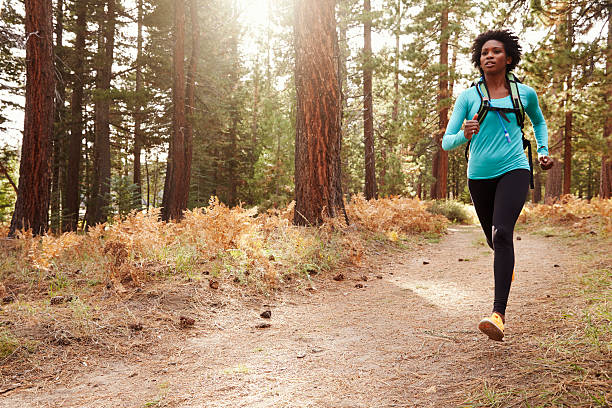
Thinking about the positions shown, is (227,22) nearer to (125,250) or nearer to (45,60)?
(45,60)

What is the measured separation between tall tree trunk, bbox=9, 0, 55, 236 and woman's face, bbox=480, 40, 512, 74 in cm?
849

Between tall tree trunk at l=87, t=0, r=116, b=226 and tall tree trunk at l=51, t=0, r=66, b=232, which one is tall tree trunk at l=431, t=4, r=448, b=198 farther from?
tall tree trunk at l=51, t=0, r=66, b=232

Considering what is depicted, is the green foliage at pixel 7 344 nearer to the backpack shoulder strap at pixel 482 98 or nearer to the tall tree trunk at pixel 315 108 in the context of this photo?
the backpack shoulder strap at pixel 482 98

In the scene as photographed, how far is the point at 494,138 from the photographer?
3.11 m

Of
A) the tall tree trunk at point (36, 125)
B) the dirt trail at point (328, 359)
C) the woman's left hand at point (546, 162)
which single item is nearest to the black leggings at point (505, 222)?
the woman's left hand at point (546, 162)

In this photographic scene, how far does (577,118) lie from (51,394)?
2114 cm

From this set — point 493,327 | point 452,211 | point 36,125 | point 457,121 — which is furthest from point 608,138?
point 36,125

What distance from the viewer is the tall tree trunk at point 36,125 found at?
305 inches

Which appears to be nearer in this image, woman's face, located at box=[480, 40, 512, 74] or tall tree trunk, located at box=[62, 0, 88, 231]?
woman's face, located at box=[480, 40, 512, 74]

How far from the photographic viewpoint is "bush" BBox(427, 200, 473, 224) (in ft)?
52.0

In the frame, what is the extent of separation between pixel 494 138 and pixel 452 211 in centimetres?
1409

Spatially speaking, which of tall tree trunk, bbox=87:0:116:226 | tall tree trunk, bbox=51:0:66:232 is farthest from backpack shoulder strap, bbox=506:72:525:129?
tall tree trunk, bbox=87:0:116:226

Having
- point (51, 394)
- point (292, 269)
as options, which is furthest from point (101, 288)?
point (292, 269)

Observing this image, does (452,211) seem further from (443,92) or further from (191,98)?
(191,98)
